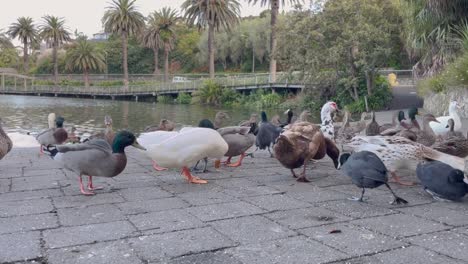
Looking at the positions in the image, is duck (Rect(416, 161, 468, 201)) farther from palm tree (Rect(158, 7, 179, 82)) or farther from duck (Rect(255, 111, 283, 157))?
palm tree (Rect(158, 7, 179, 82))

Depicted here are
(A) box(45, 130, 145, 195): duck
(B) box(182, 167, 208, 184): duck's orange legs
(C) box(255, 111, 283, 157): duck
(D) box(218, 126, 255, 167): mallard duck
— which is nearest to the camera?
(A) box(45, 130, 145, 195): duck

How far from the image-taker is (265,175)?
665 cm

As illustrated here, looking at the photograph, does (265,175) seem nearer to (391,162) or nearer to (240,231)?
(391,162)

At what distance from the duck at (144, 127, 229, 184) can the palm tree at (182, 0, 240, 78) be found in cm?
4333

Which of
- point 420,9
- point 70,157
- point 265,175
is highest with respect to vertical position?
point 420,9

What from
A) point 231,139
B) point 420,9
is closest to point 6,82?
point 420,9

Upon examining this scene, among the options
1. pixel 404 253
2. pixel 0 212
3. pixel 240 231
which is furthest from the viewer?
pixel 0 212

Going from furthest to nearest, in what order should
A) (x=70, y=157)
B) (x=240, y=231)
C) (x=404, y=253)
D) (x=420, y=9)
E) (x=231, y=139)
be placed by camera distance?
(x=420, y=9), (x=231, y=139), (x=70, y=157), (x=240, y=231), (x=404, y=253)

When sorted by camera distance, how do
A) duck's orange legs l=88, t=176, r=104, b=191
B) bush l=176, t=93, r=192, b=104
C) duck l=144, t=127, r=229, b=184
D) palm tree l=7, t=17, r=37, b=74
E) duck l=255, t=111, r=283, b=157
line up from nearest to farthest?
duck's orange legs l=88, t=176, r=104, b=191 → duck l=144, t=127, r=229, b=184 → duck l=255, t=111, r=283, b=157 → bush l=176, t=93, r=192, b=104 → palm tree l=7, t=17, r=37, b=74

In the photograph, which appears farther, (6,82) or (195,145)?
(6,82)

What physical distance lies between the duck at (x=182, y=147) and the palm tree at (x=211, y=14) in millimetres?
43329

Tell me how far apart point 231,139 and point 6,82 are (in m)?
76.4

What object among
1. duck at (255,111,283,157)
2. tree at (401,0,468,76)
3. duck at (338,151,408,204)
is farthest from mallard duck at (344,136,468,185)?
tree at (401,0,468,76)

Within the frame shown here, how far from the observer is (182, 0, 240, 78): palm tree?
4984 centimetres
